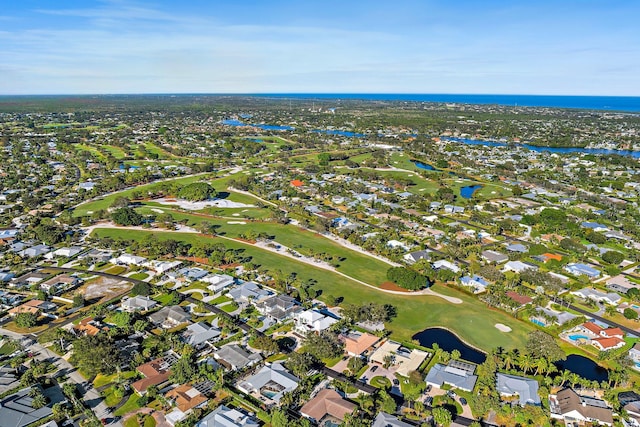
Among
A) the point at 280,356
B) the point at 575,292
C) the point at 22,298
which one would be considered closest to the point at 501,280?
the point at 575,292

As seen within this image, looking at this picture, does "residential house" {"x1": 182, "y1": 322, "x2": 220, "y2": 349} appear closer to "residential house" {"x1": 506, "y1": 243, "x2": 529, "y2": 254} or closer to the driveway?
the driveway

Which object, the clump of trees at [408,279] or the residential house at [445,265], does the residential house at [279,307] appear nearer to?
the clump of trees at [408,279]

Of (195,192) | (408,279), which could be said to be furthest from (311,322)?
(195,192)

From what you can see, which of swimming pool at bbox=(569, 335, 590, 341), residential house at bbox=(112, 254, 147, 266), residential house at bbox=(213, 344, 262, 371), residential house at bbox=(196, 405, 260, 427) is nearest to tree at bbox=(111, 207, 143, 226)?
residential house at bbox=(112, 254, 147, 266)

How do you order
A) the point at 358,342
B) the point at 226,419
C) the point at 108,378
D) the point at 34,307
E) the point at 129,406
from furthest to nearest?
the point at 34,307 → the point at 358,342 → the point at 108,378 → the point at 129,406 → the point at 226,419

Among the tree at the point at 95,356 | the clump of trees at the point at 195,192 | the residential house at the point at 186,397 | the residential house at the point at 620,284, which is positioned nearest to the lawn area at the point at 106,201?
the clump of trees at the point at 195,192

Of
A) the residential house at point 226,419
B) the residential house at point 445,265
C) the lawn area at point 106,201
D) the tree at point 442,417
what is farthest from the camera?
the lawn area at point 106,201

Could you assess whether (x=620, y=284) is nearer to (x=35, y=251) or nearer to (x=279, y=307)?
(x=279, y=307)
